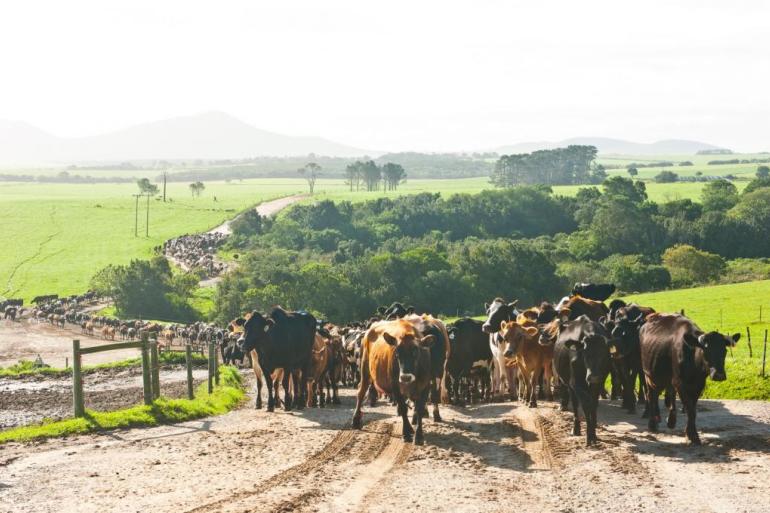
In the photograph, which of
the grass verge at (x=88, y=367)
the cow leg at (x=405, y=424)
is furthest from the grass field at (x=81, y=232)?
the cow leg at (x=405, y=424)

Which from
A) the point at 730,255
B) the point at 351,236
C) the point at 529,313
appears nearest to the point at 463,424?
the point at 529,313

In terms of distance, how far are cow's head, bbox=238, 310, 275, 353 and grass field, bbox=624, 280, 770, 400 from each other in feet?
38.7

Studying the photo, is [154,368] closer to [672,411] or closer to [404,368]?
[404,368]

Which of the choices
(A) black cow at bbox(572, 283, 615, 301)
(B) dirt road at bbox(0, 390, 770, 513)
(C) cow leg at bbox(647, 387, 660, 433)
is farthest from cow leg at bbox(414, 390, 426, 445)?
(A) black cow at bbox(572, 283, 615, 301)

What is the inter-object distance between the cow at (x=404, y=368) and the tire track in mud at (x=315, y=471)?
1.97 feet

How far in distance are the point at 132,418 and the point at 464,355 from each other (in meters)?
8.20

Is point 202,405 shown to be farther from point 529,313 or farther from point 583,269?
point 583,269

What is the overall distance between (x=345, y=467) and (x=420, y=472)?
1267 mm

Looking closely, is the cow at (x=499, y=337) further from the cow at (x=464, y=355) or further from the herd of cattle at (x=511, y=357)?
the cow at (x=464, y=355)

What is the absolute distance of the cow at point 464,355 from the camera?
22312mm

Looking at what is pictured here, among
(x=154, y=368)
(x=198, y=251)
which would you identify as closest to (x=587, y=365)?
(x=154, y=368)

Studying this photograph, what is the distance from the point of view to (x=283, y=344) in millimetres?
21406

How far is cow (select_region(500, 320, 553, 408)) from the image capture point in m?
19.5

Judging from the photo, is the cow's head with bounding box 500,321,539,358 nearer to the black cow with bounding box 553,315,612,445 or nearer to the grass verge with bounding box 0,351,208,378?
the black cow with bounding box 553,315,612,445
